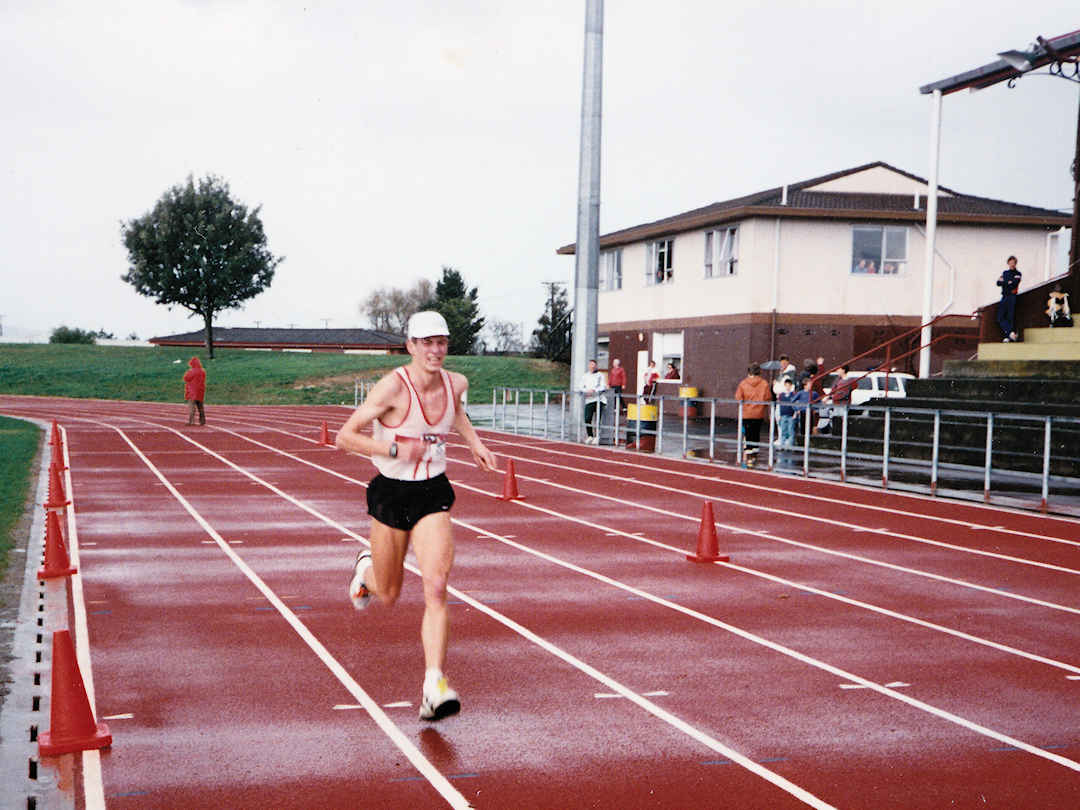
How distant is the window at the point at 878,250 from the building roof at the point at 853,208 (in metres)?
0.56

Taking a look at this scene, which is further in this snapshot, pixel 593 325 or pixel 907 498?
pixel 593 325

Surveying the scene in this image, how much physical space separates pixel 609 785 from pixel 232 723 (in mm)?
1976

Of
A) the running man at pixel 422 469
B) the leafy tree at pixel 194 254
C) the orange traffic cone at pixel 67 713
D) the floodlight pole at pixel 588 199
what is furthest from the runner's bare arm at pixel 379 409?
the leafy tree at pixel 194 254

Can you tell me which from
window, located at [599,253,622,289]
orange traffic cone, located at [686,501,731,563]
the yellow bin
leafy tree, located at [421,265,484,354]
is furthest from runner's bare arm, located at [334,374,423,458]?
leafy tree, located at [421,265,484,354]

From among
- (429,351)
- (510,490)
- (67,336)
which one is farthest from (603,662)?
(67,336)

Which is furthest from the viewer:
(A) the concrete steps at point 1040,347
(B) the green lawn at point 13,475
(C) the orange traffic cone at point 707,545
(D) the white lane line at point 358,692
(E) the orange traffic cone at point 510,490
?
(A) the concrete steps at point 1040,347

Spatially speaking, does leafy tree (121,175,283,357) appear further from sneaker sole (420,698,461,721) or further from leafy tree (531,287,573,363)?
sneaker sole (420,698,461,721)

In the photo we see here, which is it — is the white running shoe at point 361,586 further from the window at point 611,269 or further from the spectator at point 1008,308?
the window at point 611,269

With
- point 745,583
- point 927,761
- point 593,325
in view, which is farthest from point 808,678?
point 593,325

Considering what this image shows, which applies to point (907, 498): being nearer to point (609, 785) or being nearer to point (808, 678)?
point (808, 678)

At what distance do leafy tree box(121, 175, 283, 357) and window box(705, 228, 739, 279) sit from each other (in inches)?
1650

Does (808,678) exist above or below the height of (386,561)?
below

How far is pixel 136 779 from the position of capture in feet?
17.5

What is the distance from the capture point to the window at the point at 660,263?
43031 mm
